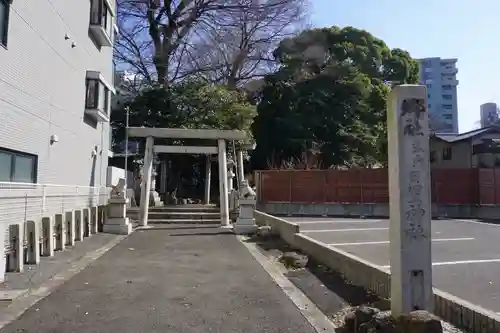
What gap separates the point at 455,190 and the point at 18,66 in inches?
797

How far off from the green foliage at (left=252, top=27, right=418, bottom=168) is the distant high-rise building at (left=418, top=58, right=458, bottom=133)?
5579cm

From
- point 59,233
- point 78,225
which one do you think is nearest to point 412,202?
point 59,233

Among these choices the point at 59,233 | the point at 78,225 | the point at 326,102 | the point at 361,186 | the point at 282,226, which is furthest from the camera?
the point at 326,102

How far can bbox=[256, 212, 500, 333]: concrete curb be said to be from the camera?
4586mm

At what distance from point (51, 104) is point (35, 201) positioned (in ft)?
12.2

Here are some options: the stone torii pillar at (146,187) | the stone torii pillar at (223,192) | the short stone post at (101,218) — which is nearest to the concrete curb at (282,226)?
the stone torii pillar at (223,192)

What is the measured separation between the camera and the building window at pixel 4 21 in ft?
32.3

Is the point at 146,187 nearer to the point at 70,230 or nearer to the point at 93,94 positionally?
the point at 93,94

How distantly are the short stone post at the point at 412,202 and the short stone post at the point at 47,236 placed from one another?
7813 mm

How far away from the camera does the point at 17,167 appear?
442 inches

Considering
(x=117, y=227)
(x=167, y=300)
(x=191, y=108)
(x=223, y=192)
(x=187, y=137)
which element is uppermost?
(x=191, y=108)

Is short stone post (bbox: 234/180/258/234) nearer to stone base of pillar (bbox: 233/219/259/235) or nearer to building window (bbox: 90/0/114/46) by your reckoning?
stone base of pillar (bbox: 233/219/259/235)

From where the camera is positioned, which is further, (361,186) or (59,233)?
(361,186)

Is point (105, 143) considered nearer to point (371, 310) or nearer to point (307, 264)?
point (307, 264)
